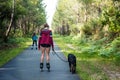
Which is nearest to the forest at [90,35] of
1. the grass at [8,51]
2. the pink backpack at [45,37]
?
the grass at [8,51]

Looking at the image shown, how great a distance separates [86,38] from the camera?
40.0 m

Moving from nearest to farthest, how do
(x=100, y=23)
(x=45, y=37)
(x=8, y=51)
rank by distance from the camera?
(x=45, y=37)
(x=100, y=23)
(x=8, y=51)

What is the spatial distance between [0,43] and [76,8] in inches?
1070

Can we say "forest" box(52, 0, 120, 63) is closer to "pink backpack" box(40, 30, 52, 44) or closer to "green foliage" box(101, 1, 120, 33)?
"green foliage" box(101, 1, 120, 33)

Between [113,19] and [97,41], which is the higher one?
[113,19]

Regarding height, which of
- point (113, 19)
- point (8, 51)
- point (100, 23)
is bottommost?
point (8, 51)

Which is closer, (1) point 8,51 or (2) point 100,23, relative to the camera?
(2) point 100,23

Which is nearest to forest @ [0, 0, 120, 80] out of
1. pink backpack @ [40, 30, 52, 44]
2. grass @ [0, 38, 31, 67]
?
grass @ [0, 38, 31, 67]

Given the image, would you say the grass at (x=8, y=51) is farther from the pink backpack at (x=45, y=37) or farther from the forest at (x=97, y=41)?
the forest at (x=97, y=41)

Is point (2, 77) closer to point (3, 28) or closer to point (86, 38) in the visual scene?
point (3, 28)

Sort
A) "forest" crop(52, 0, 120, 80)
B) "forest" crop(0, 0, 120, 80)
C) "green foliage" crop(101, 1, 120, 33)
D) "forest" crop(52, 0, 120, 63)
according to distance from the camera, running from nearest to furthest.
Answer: "forest" crop(52, 0, 120, 80)
"forest" crop(0, 0, 120, 80)
"green foliage" crop(101, 1, 120, 33)
"forest" crop(52, 0, 120, 63)

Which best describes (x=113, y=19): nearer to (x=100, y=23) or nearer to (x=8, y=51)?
(x=100, y=23)

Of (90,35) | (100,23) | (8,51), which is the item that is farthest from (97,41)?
(8,51)

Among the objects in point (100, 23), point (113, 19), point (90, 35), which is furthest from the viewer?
point (90, 35)
